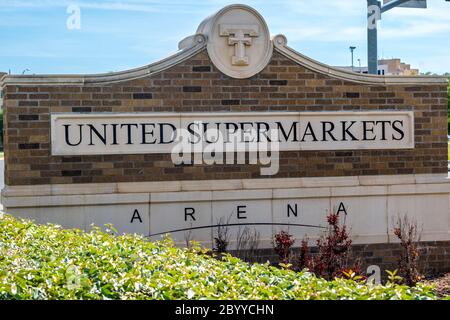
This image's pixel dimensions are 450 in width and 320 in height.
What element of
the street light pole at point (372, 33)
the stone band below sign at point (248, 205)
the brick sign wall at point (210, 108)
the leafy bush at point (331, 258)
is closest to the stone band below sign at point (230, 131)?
the brick sign wall at point (210, 108)

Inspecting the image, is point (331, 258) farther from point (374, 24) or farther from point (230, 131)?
point (374, 24)

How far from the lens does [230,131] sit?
1051 cm

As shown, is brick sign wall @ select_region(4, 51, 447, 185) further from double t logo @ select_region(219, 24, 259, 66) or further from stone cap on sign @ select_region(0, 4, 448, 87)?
double t logo @ select_region(219, 24, 259, 66)

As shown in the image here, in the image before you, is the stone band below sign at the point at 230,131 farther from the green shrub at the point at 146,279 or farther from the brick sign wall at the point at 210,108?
the green shrub at the point at 146,279

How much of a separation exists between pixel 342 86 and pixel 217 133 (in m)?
1.89

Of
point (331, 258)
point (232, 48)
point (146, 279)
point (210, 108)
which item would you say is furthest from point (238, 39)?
point (146, 279)

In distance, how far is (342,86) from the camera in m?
10.9

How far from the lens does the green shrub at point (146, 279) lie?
16.4ft

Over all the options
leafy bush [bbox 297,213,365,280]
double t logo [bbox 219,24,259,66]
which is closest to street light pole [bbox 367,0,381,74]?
double t logo [bbox 219,24,259,66]

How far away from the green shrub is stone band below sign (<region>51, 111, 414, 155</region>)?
3.71 m

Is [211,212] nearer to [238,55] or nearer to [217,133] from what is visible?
[217,133]

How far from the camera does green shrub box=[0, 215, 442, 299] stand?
4984 millimetres

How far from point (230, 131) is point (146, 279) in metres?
5.42
